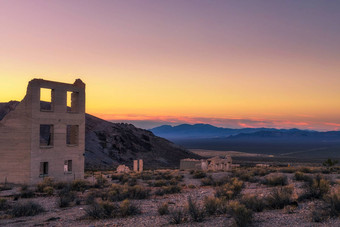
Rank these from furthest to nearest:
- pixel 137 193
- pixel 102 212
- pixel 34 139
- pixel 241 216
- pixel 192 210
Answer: pixel 34 139
pixel 137 193
pixel 102 212
pixel 192 210
pixel 241 216

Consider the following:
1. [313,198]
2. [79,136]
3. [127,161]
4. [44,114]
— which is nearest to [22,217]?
[313,198]

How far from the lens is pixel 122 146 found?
82.1 m

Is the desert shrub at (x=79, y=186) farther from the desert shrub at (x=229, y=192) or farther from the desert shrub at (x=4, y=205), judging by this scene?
the desert shrub at (x=229, y=192)

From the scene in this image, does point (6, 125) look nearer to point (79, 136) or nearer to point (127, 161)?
point (79, 136)

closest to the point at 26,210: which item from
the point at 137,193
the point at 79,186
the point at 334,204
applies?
the point at 137,193

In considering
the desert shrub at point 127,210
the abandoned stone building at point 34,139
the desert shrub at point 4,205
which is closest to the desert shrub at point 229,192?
the desert shrub at point 127,210

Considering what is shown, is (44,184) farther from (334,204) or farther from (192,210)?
(334,204)

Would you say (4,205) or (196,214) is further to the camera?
(4,205)

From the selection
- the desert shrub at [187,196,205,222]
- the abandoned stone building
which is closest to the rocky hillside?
the abandoned stone building

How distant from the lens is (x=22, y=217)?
45.0ft

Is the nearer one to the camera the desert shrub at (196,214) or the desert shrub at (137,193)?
the desert shrub at (196,214)

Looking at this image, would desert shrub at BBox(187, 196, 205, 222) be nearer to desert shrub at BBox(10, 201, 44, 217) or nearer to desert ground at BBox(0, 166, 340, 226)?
desert ground at BBox(0, 166, 340, 226)

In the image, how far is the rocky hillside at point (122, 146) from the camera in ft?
240

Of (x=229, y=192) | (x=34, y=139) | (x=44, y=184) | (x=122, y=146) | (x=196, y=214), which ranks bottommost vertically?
(x=44, y=184)
